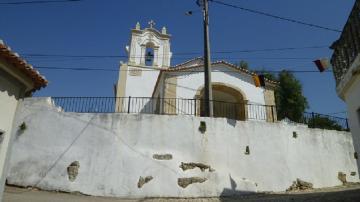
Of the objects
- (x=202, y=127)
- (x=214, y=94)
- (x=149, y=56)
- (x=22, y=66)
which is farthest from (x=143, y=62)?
(x=22, y=66)

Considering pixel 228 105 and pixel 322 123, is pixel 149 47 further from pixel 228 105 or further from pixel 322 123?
pixel 322 123

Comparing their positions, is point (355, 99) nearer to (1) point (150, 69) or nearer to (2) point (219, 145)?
(2) point (219, 145)

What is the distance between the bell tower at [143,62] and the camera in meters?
21.1

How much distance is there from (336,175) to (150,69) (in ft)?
43.5

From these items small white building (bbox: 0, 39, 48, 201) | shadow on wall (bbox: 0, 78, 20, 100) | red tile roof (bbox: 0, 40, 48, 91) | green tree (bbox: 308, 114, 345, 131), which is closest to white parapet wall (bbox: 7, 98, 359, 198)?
green tree (bbox: 308, 114, 345, 131)

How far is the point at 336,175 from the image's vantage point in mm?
13227

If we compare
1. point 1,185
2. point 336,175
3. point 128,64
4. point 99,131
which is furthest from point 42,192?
point 128,64

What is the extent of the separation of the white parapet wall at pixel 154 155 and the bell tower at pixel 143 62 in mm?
8710

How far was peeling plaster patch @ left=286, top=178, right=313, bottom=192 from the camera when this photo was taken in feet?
39.4

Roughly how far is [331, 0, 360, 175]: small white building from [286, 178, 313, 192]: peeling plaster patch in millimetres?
4961

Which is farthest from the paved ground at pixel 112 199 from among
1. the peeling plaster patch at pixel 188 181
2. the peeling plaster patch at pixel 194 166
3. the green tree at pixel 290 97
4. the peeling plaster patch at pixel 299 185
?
the green tree at pixel 290 97

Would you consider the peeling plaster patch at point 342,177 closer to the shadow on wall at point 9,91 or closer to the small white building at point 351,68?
the small white building at point 351,68

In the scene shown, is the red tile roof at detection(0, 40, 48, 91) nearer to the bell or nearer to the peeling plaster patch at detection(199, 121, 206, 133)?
the peeling plaster patch at detection(199, 121, 206, 133)

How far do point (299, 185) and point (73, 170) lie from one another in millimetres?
8262
